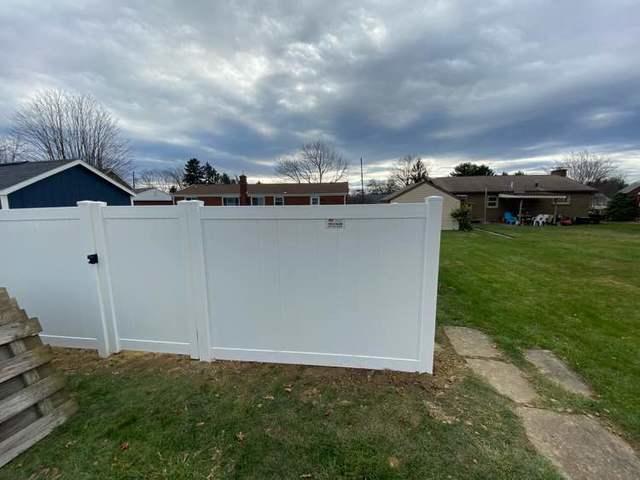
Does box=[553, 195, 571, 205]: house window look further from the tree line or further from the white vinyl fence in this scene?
the white vinyl fence

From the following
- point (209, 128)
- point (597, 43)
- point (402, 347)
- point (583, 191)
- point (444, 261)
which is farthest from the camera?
point (583, 191)

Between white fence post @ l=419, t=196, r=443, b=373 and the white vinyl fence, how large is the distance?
11 millimetres

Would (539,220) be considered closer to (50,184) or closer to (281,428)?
(281,428)

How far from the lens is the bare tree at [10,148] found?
18.2 metres

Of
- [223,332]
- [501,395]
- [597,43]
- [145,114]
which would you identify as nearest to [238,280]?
[223,332]

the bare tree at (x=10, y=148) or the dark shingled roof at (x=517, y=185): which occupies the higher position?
the bare tree at (x=10, y=148)

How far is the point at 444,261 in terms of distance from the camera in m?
8.29

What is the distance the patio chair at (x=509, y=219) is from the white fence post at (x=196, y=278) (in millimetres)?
26299

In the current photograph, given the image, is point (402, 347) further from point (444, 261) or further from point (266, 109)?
point (266, 109)

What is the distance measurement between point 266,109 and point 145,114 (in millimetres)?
5713

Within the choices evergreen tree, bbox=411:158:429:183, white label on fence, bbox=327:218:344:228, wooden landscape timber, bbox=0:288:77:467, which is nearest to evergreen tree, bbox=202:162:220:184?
evergreen tree, bbox=411:158:429:183

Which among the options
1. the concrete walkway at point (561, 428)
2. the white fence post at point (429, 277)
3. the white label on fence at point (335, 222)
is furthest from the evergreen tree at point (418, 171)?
the white label on fence at point (335, 222)

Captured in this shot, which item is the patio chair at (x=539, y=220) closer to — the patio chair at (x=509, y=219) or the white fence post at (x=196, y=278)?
the patio chair at (x=509, y=219)

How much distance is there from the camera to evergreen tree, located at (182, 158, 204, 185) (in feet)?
147
